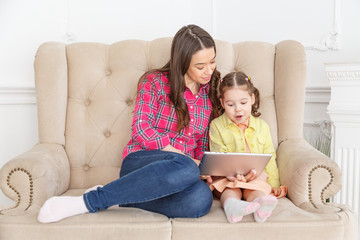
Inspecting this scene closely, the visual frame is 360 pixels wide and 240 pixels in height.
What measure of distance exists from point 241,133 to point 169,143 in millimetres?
347

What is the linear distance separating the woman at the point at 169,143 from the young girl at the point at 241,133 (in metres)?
0.09

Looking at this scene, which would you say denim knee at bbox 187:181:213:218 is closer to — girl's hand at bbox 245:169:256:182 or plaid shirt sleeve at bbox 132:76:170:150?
girl's hand at bbox 245:169:256:182

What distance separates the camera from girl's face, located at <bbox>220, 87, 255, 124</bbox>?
1.79 meters

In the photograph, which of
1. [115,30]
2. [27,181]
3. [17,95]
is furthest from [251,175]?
[17,95]

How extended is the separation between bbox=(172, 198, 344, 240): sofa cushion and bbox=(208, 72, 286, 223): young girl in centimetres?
26

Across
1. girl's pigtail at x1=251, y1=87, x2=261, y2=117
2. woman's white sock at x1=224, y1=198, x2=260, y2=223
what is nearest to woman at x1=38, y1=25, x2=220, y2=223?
woman's white sock at x1=224, y1=198, x2=260, y2=223

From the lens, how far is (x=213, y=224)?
137cm

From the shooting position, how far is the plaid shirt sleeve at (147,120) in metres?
1.77

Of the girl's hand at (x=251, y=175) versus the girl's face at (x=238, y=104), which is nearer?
the girl's hand at (x=251, y=175)

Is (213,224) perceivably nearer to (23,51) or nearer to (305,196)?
(305,196)

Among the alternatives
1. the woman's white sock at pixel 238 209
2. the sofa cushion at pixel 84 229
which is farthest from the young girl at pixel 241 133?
the sofa cushion at pixel 84 229

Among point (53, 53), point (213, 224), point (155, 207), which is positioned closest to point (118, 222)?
point (155, 207)

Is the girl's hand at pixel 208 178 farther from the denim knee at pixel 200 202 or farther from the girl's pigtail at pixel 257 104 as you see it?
the girl's pigtail at pixel 257 104

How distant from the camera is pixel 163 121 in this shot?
1.87m
